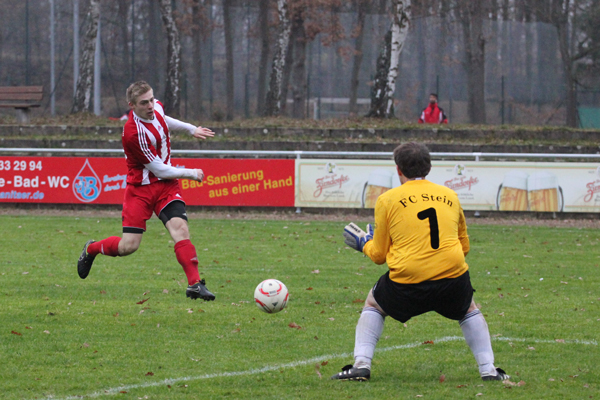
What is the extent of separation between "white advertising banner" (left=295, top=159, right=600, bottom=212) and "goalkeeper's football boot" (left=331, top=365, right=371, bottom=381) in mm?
10797

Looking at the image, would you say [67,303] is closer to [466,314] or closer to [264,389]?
[264,389]

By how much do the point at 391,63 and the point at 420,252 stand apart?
18.6 meters

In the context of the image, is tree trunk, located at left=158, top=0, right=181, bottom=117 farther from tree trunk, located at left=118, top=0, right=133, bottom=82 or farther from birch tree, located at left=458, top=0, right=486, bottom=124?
birch tree, located at left=458, top=0, right=486, bottom=124

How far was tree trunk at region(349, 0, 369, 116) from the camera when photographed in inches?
1283

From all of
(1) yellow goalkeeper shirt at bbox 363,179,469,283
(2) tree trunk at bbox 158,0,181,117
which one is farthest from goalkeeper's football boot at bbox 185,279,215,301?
(2) tree trunk at bbox 158,0,181,117

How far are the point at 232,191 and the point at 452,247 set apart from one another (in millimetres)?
12349

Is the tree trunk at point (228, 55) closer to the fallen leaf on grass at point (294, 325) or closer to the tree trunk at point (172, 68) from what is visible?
the tree trunk at point (172, 68)

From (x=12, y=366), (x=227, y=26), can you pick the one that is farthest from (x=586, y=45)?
(x=12, y=366)

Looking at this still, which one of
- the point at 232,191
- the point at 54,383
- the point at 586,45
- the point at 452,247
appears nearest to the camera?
the point at 452,247

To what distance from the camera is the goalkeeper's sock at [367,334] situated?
494 cm

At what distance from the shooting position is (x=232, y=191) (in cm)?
1680

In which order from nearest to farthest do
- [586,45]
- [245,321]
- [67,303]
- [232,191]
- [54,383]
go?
[54,383] < [245,321] < [67,303] < [232,191] < [586,45]

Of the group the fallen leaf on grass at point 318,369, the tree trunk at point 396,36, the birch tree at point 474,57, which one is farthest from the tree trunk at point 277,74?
the fallen leaf on grass at point 318,369

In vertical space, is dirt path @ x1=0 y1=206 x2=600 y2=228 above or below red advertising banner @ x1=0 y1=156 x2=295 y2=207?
below
